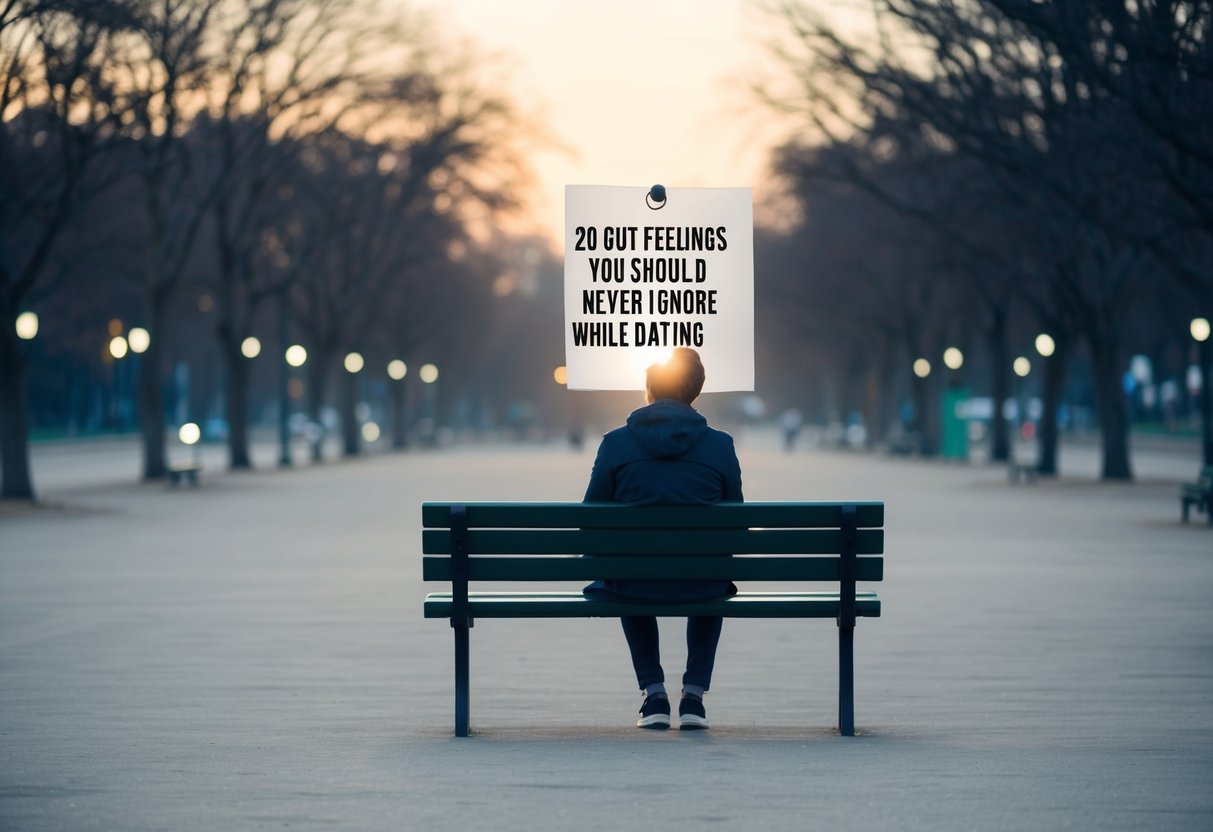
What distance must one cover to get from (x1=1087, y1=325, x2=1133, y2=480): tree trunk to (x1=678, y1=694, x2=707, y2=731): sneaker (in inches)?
1202

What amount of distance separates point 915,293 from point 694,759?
60.1 metres

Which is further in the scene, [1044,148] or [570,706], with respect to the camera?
[1044,148]

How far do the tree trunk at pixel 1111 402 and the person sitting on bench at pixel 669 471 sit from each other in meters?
30.5

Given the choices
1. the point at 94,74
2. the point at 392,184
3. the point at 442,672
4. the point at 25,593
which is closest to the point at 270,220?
the point at 392,184

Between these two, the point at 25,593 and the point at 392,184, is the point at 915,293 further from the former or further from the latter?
the point at 25,593

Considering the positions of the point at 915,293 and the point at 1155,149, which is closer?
the point at 1155,149

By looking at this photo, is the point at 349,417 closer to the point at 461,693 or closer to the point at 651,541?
the point at 461,693

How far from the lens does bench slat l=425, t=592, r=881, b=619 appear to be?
26.3 feet

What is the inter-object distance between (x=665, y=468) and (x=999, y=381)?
44.2 m

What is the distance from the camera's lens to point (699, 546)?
7996mm

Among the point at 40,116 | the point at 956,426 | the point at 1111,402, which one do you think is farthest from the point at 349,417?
the point at 40,116

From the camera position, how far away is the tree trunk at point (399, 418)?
259 feet

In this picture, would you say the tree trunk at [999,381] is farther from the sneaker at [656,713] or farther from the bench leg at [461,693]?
the bench leg at [461,693]

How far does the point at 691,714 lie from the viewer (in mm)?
8180
